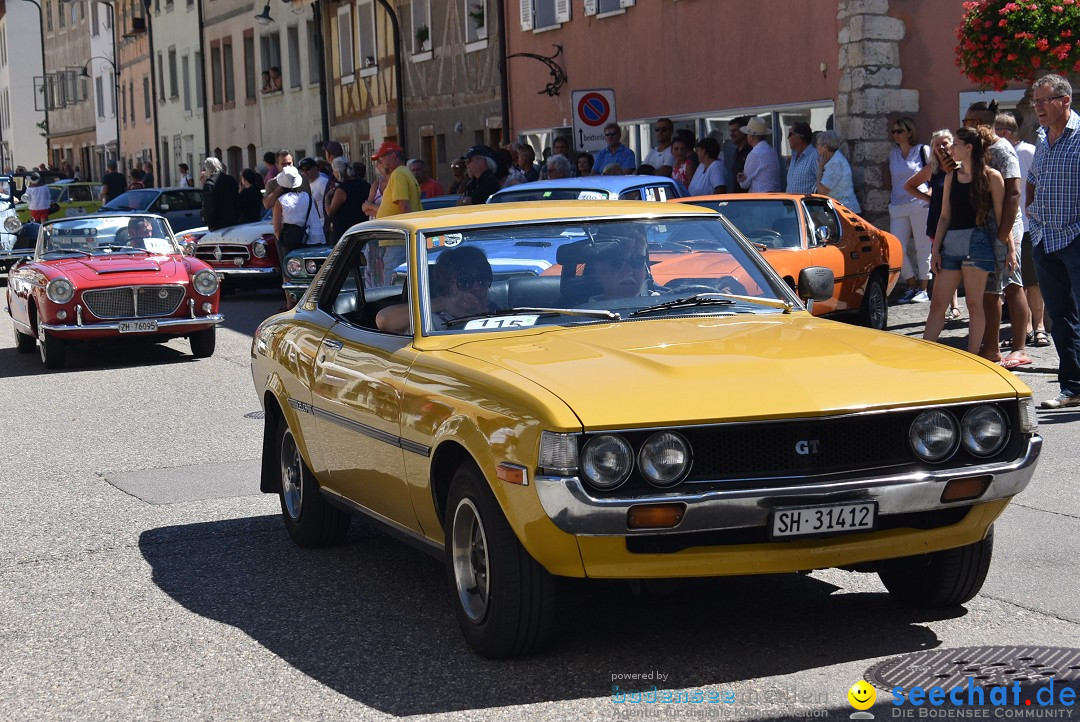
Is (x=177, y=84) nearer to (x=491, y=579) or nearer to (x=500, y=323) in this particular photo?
(x=500, y=323)

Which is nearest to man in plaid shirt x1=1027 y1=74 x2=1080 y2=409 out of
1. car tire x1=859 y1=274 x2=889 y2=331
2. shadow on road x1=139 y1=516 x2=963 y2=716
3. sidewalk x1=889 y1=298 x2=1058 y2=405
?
A: sidewalk x1=889 y1=298 x2=1058 y2=405

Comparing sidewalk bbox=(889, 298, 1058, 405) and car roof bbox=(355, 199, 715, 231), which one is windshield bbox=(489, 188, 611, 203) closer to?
sidewalk bbox=(889, 298, 1058, 405)

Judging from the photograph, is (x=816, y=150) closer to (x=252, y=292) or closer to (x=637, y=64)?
(x=637, y=64)

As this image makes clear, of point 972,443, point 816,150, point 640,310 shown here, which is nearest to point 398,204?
point 816,150

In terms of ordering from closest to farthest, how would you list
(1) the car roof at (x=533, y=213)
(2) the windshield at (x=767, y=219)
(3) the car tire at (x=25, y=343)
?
(1) the car roof at (x=533, y=213), (2) the windshield at (x=767, y=219), (3) the car tire at (x=25, y=343)

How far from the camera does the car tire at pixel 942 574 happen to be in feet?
18.4

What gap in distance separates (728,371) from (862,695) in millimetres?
1082

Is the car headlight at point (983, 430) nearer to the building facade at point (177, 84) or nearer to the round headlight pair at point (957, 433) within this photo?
the round headlight pair at point (957, 433)

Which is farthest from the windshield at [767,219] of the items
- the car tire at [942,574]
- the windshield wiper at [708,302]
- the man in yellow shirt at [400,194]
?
the car tire at [942,574]

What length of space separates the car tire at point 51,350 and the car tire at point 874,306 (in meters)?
7.64

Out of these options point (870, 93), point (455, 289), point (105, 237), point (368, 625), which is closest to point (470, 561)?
point (368, 625)

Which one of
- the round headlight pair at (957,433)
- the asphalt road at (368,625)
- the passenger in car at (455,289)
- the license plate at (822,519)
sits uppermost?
the passenger in car at (455,289)

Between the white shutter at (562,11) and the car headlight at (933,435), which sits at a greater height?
the white shutter at (562,11)

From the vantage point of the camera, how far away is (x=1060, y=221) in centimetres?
1015
